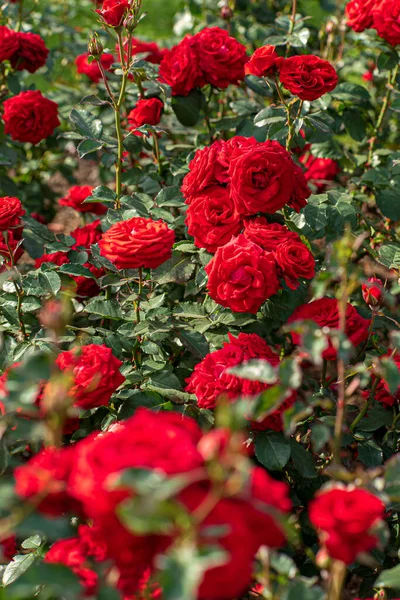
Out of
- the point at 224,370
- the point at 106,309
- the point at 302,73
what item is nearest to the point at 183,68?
the point at 302,73

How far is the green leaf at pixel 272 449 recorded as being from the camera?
1.45 metres

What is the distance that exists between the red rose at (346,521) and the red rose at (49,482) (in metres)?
0.29

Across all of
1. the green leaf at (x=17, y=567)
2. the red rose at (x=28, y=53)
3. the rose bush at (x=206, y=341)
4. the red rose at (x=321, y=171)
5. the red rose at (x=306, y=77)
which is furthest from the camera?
the red rose at (x=321, y=171)

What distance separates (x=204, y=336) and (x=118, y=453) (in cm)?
100

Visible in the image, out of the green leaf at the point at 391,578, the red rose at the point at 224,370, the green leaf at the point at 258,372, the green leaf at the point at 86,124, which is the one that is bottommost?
the red rose at the point at 224,370

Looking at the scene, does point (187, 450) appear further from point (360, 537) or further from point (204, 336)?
point (204, 336)

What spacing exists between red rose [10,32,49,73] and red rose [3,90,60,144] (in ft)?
0.53

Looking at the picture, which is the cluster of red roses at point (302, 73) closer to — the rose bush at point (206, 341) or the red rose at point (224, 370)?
the rose bush at point (206, 341)

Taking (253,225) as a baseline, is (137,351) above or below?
below

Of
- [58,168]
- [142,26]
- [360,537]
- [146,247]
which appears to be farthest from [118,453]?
[142,26]

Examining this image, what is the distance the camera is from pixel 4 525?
820mm

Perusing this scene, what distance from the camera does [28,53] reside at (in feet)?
8.36

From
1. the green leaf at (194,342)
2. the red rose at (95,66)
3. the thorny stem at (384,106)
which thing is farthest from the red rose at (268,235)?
the red rose at (95,66)

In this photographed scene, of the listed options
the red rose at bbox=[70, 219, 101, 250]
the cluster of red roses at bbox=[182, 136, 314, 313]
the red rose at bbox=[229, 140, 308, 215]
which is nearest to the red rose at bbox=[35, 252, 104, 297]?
the red rose at bbox=[70, 219, 101, 250]
